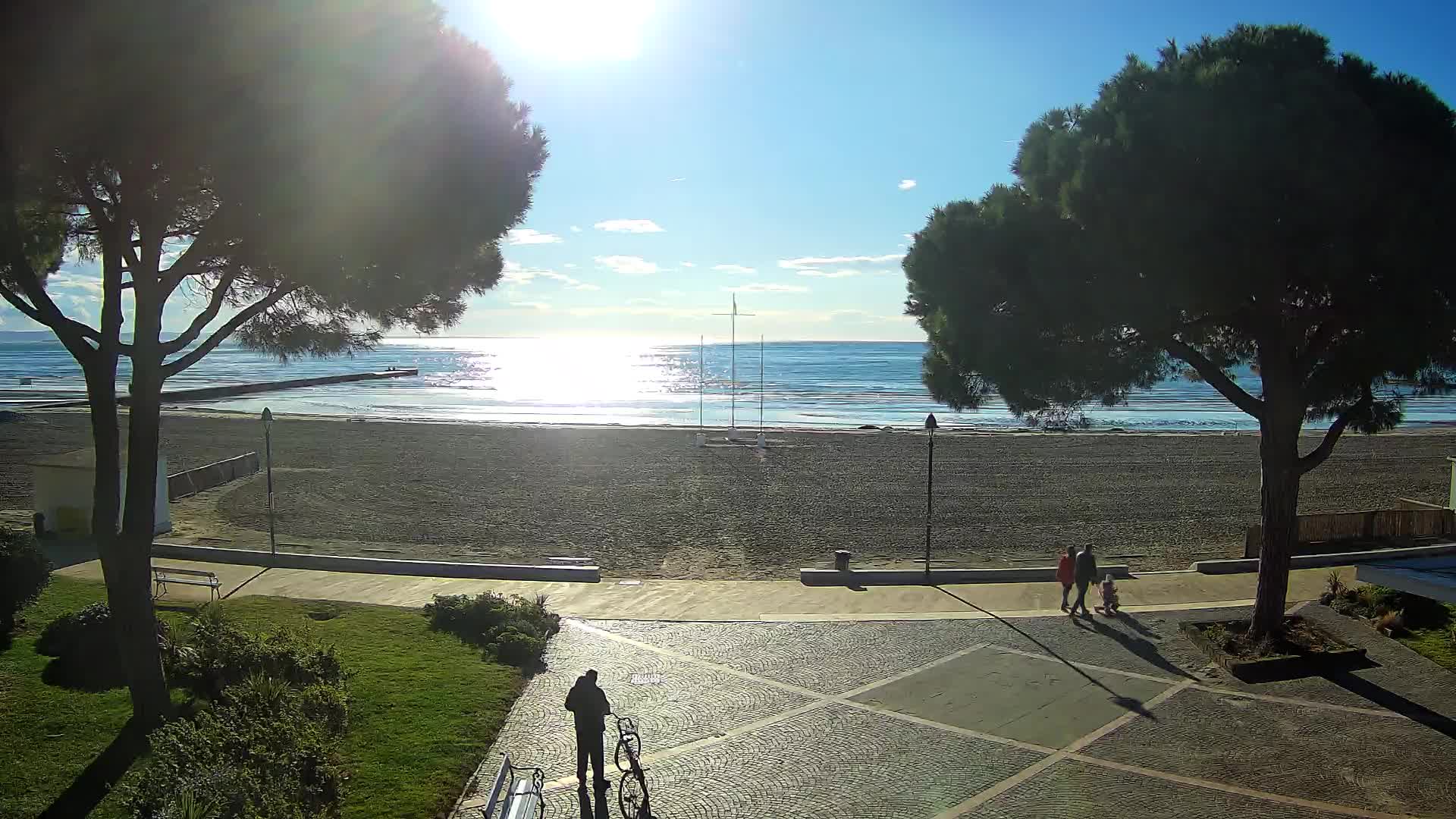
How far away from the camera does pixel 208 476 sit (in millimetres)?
27531

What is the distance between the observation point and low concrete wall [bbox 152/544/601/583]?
54.6ft

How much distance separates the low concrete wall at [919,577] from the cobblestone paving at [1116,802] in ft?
26.0

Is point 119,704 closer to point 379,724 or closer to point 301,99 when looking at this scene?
point 379,724

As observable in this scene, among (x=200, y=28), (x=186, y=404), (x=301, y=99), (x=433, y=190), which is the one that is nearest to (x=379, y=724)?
(x=433, y=190)

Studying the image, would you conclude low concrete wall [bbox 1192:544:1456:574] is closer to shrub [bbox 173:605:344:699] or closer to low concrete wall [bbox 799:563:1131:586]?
low concrete wall [bbox 799:563:1131:586]

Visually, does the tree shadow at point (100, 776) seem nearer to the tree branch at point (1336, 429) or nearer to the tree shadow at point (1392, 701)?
the tree shadow at point (1392, 701)

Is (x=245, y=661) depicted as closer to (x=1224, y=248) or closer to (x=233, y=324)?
(x=233, y=324)

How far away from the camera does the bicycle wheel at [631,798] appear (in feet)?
25.2

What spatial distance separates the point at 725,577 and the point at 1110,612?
729cm

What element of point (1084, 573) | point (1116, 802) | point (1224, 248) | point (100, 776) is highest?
point (1224, 248)

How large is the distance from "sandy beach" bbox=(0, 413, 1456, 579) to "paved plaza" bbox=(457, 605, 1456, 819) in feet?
20.3

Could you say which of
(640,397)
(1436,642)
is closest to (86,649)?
(1436,642)

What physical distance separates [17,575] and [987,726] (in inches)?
470

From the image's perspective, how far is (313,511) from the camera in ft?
81.9
